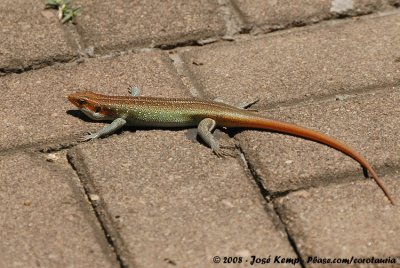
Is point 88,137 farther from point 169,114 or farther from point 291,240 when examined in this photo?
point 291,240

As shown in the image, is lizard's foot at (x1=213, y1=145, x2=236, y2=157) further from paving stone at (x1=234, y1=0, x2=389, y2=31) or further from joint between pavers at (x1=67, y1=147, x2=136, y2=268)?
paving stone at (x1=234, y1=0, x2=389, y2=31)

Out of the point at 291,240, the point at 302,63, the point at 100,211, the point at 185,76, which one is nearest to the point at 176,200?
the point at 100,211

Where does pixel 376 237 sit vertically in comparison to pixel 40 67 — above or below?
below

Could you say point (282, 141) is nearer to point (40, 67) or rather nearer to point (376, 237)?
point (376, 237)

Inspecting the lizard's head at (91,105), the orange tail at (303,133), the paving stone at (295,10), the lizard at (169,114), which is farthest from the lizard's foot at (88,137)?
the paving stone at (295,10)

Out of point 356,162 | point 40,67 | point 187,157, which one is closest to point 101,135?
point 187,157

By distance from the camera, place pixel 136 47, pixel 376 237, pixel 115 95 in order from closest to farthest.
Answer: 1. pixel 376 237
2. pixel 115 95
3. pixel 136 47

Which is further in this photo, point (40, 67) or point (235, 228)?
point (40, 67)

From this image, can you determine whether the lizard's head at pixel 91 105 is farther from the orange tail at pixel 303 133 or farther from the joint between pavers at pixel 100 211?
the orange tail at pixel 303 133
